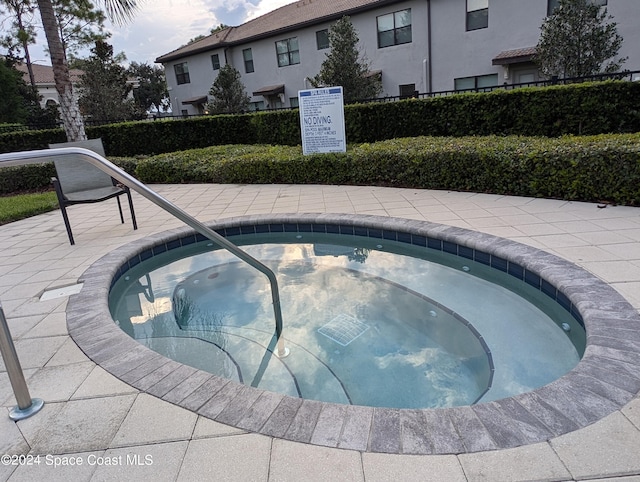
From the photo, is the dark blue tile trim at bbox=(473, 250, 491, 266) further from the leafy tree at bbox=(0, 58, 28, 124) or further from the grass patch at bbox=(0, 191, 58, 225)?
the leafy tree at bbox=(0, 58, 28, 124)

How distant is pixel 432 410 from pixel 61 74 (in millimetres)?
9918

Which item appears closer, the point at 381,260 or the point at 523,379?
the point at 523,379

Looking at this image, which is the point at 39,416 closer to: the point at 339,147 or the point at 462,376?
the point at 462,376

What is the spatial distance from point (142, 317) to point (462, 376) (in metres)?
2.56

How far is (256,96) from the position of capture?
18531 millimetres

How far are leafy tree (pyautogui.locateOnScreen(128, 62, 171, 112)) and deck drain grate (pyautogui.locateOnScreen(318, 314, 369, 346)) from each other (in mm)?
40042

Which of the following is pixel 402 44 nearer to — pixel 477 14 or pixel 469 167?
pixel 477 14

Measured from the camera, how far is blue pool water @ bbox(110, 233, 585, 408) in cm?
243

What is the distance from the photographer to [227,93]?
15984mm

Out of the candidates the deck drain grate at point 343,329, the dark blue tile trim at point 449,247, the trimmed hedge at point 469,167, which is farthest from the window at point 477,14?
the deck drain grate at point 343,329

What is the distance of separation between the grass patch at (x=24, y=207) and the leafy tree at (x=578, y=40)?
1001cm

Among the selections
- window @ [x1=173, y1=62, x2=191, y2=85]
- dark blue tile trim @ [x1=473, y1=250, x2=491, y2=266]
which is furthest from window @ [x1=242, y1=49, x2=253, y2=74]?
dark blue tile trim @ [x1=473, y1=250, x2=491, y2=266]

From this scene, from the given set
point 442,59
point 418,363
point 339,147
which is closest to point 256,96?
point 442,59

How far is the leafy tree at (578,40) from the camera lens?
787 centimetres
